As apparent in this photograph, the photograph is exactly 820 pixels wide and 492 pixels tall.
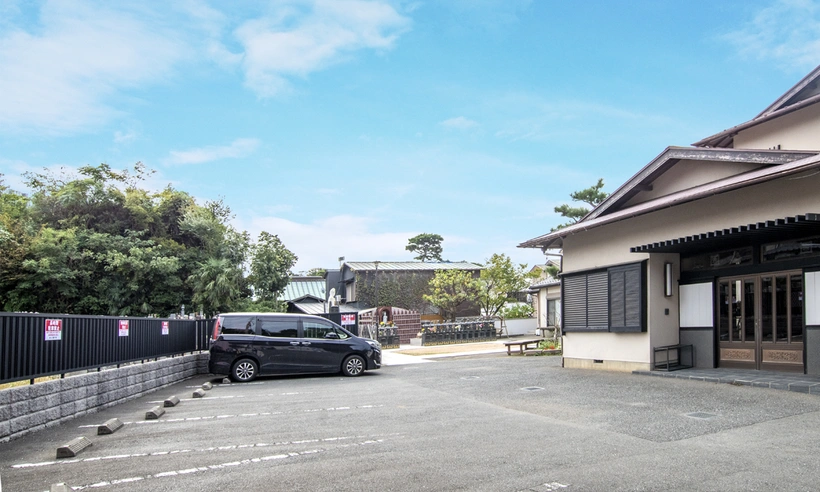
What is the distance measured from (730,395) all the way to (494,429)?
4.91m

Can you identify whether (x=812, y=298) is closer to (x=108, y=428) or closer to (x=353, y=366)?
(x=353, y=366)

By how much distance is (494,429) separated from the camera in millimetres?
8109

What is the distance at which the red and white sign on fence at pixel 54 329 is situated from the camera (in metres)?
9.29

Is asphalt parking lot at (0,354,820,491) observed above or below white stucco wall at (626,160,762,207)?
below

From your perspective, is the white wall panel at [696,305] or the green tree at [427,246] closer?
the white wall panel at [696,305]

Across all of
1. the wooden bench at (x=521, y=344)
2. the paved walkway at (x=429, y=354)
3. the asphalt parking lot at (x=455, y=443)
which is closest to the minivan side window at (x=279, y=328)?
the asphalt parking lot at (x=455, y=443)

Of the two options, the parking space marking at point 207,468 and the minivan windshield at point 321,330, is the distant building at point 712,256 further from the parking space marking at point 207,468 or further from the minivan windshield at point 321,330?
the parking space marking at point 207,468

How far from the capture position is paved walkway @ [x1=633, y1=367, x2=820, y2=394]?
33.9 ft

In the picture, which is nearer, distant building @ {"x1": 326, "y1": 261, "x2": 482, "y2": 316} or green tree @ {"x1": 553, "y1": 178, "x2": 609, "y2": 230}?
green tree @ {"x1": 553, "y1": 178, "x2": 609, "y2": 230}

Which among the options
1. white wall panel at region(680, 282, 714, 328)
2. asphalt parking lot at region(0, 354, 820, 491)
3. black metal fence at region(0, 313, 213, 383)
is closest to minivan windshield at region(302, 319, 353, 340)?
black metal fence at region(0, 313, 213, 383)

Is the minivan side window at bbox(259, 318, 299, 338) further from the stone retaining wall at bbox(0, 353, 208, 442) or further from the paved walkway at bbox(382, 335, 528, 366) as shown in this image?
the paved walkway at bbox(382, 335, 528, 366)

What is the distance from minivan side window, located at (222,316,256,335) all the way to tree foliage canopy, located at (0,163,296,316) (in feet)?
37.5

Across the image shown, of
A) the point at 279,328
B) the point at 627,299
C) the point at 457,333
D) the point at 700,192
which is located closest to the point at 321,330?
the point at 279,328

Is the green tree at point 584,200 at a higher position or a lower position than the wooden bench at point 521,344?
higher
